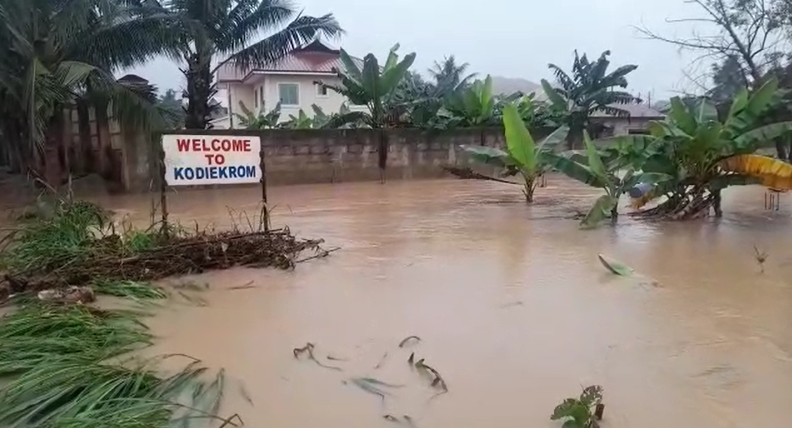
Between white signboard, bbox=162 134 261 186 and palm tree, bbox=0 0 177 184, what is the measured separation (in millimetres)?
5519

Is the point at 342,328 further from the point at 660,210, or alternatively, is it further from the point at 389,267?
the point at 660,210

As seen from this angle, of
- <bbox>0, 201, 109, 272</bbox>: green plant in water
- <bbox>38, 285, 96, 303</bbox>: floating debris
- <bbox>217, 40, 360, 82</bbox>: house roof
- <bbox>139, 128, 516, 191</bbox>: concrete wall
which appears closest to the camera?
<bbox>38, 285, 96, 303</bbox>: floating debris

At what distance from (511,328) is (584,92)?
15.3m

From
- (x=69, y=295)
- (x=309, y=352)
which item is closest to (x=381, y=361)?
(x=309, y=352)

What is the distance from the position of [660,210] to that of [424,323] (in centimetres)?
587

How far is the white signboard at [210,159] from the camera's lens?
237 inches

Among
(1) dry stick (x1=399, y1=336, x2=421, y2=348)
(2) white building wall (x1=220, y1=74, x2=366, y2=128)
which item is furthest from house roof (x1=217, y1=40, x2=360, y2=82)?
(1) dry stick (x1=399, y1=336, x2=421, y2=348)

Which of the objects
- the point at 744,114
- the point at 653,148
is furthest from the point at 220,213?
the point at 744,114

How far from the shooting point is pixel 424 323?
162 inches

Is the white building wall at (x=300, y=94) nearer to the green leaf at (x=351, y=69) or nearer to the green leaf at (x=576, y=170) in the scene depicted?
the green leaf at (x=351, y=69)

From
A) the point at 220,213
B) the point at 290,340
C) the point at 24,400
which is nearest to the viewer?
the point at 24,400

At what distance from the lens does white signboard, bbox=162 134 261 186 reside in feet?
19.7

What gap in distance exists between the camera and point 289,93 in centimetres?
2842

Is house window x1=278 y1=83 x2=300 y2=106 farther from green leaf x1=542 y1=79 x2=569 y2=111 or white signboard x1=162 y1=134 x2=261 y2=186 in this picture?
white signboard x1=162 y1=134 x2=261 y2=186
